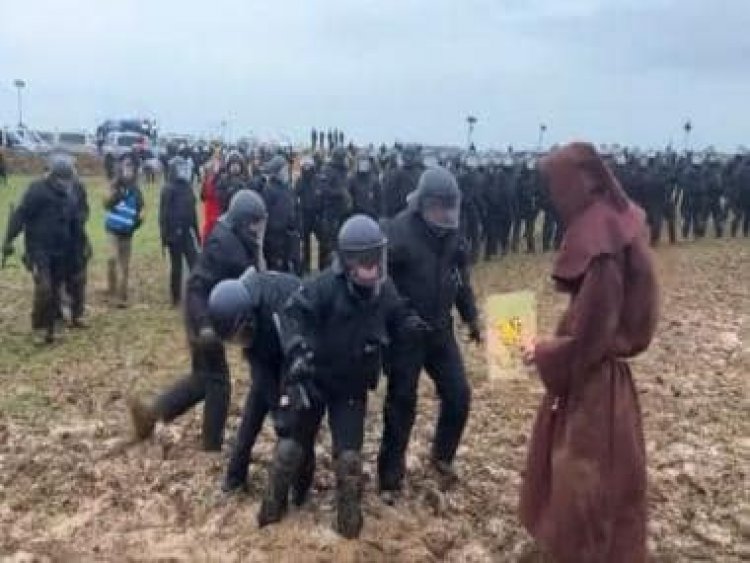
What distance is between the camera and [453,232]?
21.7 feet

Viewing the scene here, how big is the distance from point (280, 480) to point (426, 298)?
136 cm

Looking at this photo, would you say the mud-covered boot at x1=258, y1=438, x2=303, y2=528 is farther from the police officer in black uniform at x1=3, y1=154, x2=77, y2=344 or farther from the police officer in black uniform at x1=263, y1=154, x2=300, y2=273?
the police officer in black uniform at x1=263, y1=154, x2=300, y2=273

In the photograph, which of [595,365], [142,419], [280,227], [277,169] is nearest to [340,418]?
[595,365]

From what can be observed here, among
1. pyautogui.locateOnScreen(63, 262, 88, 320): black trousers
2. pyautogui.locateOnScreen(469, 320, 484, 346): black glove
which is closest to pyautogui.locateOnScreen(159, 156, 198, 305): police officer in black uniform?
pyautogui.locateOnScreen(63, 262, 88, 320): black trousers

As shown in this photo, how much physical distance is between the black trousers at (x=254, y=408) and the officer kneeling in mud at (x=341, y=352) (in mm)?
396

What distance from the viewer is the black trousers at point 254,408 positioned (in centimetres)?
631

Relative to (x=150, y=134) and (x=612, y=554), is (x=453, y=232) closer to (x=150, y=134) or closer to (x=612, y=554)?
(x=612, y=554)

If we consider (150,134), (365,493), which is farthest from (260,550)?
(150,134)

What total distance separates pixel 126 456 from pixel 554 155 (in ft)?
13.7

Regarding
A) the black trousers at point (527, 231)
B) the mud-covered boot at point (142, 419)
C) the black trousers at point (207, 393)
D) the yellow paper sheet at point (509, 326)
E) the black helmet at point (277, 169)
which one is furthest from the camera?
the black trousers at point (527, 231)

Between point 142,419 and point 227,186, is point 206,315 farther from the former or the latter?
point 227,186

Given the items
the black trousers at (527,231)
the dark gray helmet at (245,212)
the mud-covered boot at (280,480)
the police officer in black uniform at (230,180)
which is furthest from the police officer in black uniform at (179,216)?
the black trousers at (527,231)

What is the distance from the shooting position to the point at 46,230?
37.4ft

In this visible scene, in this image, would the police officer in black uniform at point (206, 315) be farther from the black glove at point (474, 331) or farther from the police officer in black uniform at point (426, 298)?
the black glove at point (474, 331)
